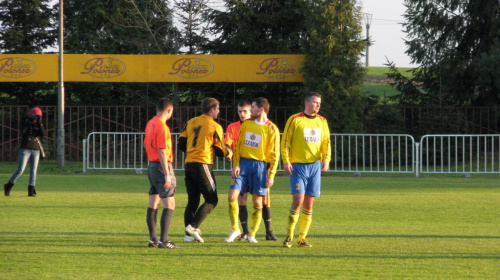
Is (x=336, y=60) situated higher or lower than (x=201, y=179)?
higher

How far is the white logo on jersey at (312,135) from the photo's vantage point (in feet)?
28.9

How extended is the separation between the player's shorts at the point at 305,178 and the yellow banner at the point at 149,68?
17342 millimetres

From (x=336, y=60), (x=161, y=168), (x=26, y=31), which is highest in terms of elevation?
(x=26, y=31)

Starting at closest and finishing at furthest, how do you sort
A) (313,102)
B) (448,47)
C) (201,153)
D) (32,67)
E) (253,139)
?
(313,102), (201,153), (253,139), (32,67), (448,47)

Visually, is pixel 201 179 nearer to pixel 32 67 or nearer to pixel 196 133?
pixel 196 133

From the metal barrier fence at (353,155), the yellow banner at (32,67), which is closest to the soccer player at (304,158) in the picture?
the metal barrier fence at (353,155)

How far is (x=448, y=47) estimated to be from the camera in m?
30.4

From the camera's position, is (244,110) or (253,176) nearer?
(253,176)

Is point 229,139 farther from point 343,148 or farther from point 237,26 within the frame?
point 237,26

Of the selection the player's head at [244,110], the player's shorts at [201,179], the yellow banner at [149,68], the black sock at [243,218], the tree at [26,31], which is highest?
the tree at [26,31]

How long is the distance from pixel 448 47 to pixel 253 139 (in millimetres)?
23156

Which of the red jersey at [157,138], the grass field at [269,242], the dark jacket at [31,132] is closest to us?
the grass field at [269,242]

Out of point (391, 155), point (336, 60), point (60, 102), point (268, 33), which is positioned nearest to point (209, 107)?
point (391, 155)

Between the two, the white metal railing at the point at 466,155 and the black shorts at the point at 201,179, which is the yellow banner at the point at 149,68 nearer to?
the white metal railing at the point at 466,155
